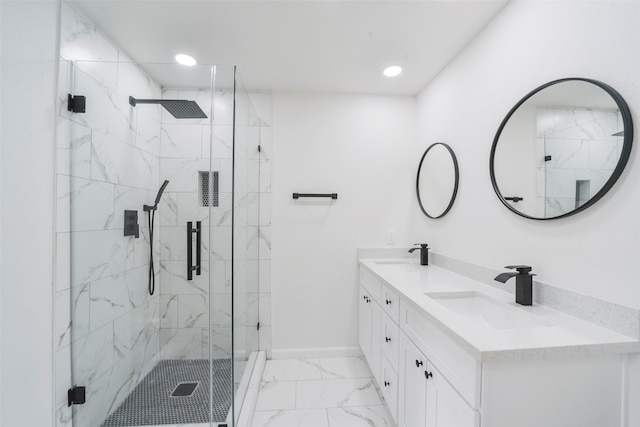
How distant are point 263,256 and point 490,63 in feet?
7.23

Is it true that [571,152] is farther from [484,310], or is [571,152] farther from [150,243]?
[150,243]

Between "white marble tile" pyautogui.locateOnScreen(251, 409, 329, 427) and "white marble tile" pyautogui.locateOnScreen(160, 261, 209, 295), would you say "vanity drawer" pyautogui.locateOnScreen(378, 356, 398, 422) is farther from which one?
"white marble tile" pyautogui.locateOnScreen(160, 261, 209, 295)

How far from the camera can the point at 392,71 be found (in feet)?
6.81

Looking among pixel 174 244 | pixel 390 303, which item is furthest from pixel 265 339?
pixel 390 303

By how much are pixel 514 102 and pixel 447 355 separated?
4.34ft

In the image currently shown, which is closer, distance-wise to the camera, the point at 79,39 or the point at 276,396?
the point at 79,39

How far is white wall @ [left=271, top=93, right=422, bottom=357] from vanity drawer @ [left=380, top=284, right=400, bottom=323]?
721mm

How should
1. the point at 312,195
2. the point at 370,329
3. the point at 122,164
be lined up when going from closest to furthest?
the point at 122,164 → the point at 370,329 → the point at 312,195

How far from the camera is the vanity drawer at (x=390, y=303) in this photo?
151cm

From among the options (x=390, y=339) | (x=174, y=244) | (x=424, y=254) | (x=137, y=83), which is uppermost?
(x=137, y=83)

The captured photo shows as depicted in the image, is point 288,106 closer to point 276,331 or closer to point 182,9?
point 182,9

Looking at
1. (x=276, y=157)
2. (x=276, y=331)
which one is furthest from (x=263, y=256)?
(x=276, y=157)

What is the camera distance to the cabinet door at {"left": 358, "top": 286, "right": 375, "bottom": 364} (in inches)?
82.1

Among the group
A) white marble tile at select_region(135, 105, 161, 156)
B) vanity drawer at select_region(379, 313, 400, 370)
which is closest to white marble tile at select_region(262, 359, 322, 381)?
vanity drawer at select_region(379, 313, 400, 370)
